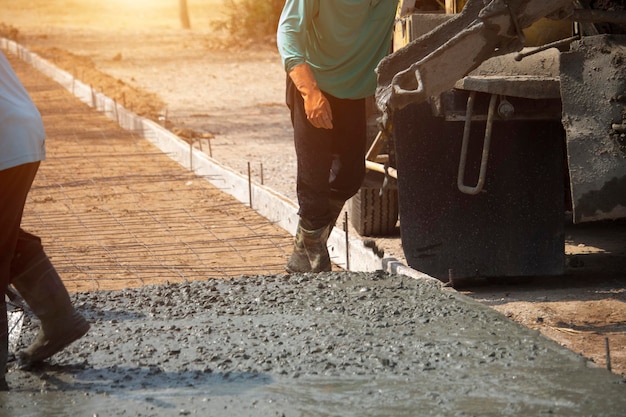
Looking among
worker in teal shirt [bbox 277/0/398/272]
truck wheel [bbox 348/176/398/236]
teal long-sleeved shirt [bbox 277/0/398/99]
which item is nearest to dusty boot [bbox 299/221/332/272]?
worker in teal shirt [bbox 277/0/398/272]

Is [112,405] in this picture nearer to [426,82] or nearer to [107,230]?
[426,82]

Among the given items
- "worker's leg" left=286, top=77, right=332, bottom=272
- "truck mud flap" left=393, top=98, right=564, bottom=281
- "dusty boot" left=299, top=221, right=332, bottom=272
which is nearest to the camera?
"worker's leg" left=286, top=77, right=332, bottom=272

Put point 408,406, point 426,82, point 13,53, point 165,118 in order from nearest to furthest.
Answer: point 408,406 < point 426,82 < point 165,118 < point 13,53

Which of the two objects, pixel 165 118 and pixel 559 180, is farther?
pixel 165 118

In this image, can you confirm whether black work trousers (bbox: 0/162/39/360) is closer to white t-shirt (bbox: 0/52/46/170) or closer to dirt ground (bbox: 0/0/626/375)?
white t-shirt (bbox: 0/52/46/170)

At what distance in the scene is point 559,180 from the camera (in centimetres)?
568

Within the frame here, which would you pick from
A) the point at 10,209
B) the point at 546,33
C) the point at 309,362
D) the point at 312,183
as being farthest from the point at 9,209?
the point at 546,33

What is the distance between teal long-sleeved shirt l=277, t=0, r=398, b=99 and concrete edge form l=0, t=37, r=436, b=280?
0.92 m

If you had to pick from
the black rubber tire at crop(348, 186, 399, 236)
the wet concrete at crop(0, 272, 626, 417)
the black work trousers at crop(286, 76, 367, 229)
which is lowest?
the black rubber tire at crop(348, 186, 399, 236)

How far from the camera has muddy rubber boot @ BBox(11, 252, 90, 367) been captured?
3922mm

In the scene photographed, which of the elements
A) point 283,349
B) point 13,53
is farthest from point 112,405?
point 13,53

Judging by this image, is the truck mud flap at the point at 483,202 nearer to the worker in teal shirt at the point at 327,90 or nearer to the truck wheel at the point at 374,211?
the worker in teal shirt at the point at 327,90

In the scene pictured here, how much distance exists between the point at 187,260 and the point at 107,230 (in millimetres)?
1075

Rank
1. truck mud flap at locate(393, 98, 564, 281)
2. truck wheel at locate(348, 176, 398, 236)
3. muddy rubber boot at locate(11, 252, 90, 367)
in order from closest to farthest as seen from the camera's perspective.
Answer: muddy rubber boot at locate(11, 252, 90, 367) < truck mud flap at locate(393, 98, 564, 281) < truck wheel at locate(348, 176, 398, 236)
